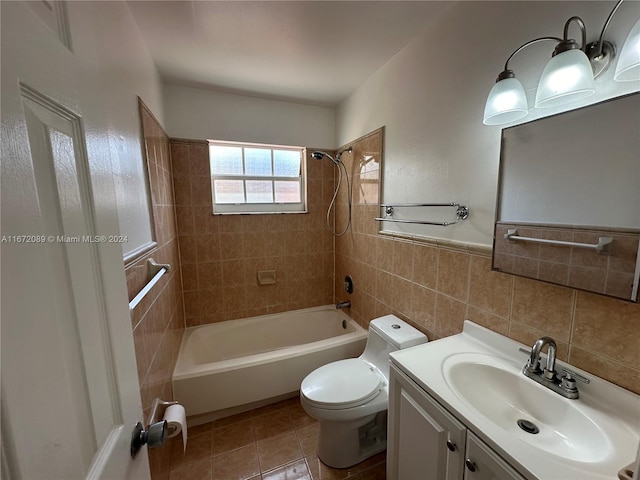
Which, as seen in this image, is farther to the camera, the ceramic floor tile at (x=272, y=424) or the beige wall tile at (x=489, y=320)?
the ceramic floor tile at (x=272, y=424)

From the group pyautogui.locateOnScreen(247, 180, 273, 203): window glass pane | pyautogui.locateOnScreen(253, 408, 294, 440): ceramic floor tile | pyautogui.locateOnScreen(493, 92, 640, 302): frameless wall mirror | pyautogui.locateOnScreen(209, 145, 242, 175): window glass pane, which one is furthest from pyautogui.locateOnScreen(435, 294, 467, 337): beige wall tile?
pyautogui.locateOnScreen(209, 145, 242, 175): window glass pane

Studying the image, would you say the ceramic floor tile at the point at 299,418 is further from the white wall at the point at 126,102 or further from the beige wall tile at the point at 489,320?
the white wall at the point at 126,102

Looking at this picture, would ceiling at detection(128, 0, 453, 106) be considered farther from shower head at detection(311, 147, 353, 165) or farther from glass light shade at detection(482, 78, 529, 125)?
glass light shade at detection(482, 78, 529, 125)

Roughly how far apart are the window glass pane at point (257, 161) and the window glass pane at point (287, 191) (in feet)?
0.54

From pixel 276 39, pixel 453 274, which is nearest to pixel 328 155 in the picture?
pixel 276 39

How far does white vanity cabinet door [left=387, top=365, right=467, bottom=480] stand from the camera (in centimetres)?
88

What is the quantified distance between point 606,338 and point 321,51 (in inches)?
75.6

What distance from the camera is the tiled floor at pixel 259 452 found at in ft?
4.85

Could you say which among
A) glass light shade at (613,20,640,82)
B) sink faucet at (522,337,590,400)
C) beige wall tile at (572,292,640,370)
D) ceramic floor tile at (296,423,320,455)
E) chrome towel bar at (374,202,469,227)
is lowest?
ceramic floor tile at (296,423,320,455)

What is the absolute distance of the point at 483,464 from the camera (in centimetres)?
78

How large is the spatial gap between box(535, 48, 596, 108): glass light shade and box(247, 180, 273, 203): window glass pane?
2.09 metres

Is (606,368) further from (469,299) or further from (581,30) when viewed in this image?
(581,30)

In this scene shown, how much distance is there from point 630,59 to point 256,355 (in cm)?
222

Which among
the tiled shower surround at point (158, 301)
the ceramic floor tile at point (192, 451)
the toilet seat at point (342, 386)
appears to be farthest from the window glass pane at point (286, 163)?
the ceramic floor tile at point (192, 451)
